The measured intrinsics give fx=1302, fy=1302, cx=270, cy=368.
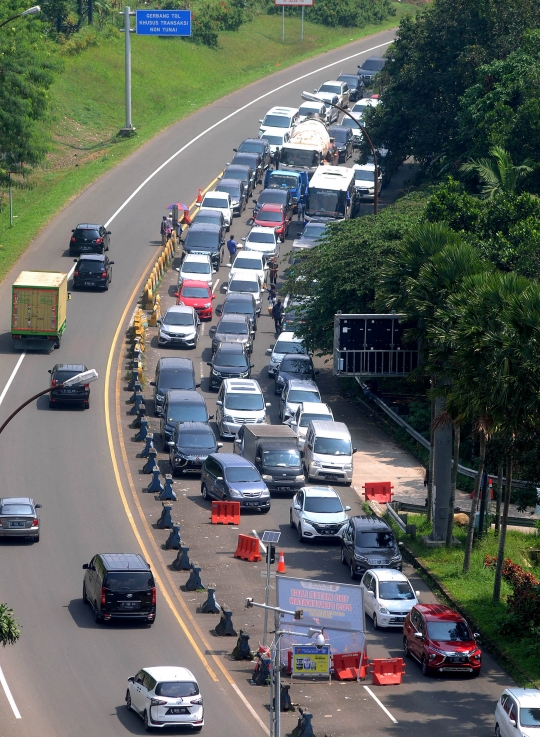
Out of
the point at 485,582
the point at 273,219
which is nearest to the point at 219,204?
the point at 273,219

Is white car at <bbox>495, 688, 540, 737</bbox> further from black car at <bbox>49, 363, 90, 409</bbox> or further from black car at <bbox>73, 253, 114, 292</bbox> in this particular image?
black car at <bbox>73, 253, 114, 292</bbox>

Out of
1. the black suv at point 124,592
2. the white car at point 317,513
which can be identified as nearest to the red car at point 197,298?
the white car at point 317,513

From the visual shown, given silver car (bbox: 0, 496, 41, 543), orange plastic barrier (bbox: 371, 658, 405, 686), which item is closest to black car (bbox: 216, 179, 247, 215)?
silver car (bbox: 0, 496, 41, 543)

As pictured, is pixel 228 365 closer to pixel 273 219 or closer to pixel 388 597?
pixel 273 219

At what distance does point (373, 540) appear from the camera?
35.7m

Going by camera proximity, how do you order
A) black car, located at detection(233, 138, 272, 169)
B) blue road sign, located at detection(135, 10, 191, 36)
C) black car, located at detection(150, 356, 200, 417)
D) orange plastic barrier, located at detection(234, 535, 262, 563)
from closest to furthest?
orange plastic barrier, located at detection(234, 535, 262, 563) < black car, located at detection(150, 356, 200, 417) < black car, located at detection(233, 138, 272, 169) < blue road sign, located at detection(135, 10, 191, 36)

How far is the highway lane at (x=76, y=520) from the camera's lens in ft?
89.5

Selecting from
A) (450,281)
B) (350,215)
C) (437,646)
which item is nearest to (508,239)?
(450,281)

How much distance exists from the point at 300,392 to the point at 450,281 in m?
12.2

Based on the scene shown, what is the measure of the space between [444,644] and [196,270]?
3213 centimetres

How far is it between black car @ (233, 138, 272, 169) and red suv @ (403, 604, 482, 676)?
50.2 m

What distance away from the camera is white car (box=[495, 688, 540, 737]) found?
24547 mm

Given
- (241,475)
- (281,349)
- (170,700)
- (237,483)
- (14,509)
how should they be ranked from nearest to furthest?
(170,700), (14,509), (237,483), (241,475), (281,349)

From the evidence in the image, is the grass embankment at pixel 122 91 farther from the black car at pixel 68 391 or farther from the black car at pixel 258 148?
the black car at pixel 68 391
